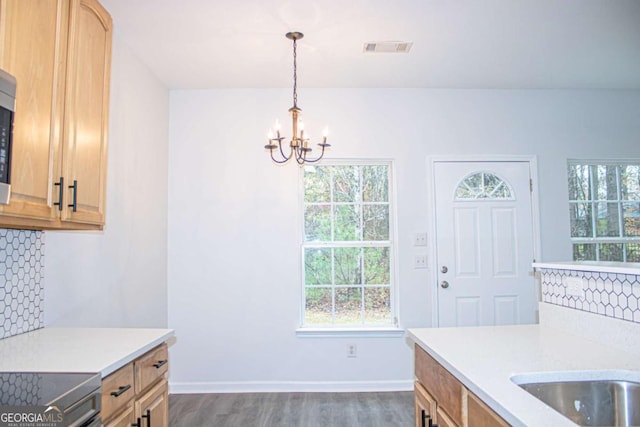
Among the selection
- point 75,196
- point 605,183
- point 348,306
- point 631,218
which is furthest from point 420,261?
point 75,196

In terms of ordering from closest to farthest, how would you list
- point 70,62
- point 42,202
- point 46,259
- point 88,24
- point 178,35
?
point 42,202
point 70,62
point 88,24
point 46,259
point 178,35

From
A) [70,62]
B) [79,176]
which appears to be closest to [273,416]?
[79,176]

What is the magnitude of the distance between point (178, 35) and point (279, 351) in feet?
8.58

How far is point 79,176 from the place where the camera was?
5.67 feet

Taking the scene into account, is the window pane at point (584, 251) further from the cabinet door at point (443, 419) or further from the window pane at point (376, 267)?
the cabinet door at point (443, 419)

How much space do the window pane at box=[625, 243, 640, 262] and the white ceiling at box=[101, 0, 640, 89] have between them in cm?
147

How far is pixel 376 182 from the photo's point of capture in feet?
12.3

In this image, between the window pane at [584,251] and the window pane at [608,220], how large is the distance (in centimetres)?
14

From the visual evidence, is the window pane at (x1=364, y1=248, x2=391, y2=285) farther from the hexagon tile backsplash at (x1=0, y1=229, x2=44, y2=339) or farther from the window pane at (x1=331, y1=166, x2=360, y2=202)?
the hexagon tile backsplash at (x1=0, y1=229, x2=44, y2=339)

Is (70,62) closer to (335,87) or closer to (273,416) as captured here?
(335,87)

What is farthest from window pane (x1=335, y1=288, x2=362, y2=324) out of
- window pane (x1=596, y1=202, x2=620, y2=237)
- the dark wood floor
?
window pane (x1=596, y1=202, x2=620, y2=237)

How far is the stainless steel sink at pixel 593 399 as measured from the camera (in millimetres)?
1234

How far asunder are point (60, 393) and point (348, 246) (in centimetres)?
273

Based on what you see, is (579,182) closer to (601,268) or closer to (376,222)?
(376,222)
